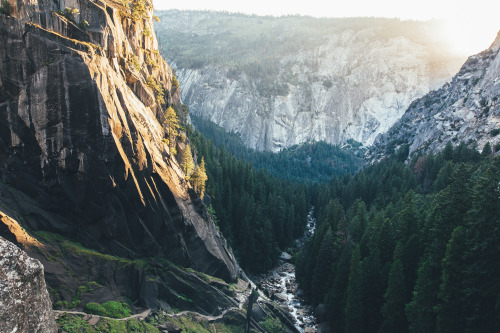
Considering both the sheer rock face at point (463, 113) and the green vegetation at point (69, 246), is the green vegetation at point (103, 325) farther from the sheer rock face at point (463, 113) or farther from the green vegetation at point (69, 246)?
the sheer rock face at point (463, 113)

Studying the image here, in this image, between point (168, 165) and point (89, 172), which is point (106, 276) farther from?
point (168, 165)

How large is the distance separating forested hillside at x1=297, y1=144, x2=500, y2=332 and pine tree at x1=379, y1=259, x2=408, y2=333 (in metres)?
0.10

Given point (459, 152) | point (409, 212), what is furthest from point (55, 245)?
point (459, 152)

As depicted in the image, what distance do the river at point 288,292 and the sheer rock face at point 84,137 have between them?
66.0 ft

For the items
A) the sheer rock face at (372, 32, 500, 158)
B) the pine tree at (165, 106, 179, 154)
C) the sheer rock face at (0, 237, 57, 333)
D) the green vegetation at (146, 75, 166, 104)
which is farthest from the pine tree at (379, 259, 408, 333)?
the sheer rock face at (372, 32, 500, 158)

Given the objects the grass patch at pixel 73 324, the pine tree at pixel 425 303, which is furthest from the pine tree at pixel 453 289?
the grass patch at pixel 73 324

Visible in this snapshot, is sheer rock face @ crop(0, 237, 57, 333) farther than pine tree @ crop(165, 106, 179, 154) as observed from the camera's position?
No

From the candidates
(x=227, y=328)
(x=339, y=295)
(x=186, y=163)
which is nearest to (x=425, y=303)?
(x=339, y=295)

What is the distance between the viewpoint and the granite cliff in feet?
114

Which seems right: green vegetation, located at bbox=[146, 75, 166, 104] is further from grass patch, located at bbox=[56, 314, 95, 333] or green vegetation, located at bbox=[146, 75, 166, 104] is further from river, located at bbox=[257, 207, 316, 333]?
river, located at bbox=[257, 207, 316, 333]

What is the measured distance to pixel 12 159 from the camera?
114 ft

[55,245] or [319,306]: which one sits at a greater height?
[55,245]

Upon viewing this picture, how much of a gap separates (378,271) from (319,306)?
15.1 meters

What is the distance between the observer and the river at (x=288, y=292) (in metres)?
55.7
